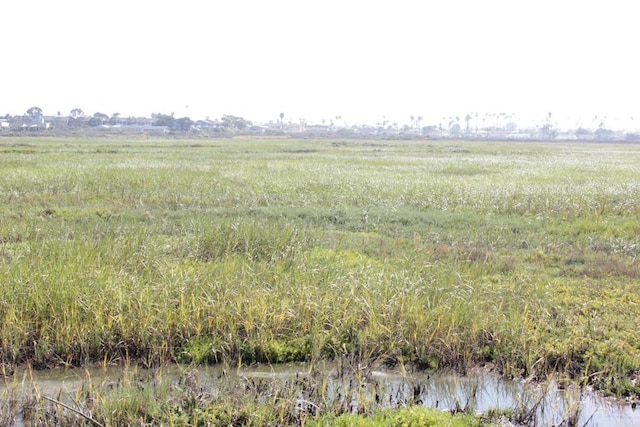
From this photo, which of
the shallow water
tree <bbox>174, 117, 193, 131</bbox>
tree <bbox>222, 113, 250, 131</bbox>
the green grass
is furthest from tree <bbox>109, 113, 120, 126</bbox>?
the shallow water

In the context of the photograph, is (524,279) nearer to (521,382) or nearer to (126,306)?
(521,382)

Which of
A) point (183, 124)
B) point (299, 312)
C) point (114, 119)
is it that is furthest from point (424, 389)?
point (114, 119)

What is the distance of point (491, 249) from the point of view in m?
13.9

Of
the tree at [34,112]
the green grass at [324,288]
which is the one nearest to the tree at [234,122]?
the tree at [34,112]

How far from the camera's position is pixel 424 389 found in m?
7.23

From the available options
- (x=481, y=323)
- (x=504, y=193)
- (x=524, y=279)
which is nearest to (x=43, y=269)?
(x=481, y=323)

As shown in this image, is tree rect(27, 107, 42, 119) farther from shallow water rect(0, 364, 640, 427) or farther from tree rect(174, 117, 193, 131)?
shallow water rect(0, 364, 640, 427)

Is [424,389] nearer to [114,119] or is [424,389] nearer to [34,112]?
[114,119]

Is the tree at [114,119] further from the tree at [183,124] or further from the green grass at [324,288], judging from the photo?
the green grass at [324,288]

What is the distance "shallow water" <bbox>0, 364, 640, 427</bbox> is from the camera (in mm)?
6668

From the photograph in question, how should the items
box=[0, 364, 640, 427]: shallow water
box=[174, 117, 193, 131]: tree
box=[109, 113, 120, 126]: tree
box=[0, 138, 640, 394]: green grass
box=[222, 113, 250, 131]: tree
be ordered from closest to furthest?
box=[0, 364, 640, 427]: shallow water
box=[0, 138, 640, 394]: green grass
box=[174, 117, 193, 131]: tree
box=[109, 113, 120, 126]: tree
box=[222, 113, 250, 131]: tree

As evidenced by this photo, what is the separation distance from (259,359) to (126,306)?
2005 mm

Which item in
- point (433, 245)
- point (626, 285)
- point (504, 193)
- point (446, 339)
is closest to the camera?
point (446, 339)

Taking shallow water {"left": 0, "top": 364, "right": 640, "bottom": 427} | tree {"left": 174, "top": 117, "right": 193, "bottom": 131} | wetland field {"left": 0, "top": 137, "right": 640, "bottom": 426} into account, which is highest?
tree {"left": 174, "top": 117, "right": 193, "bottom": 131}
